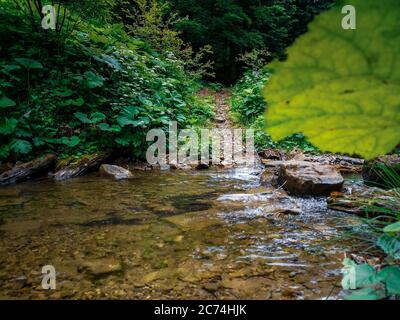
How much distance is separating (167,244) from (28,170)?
3227 mm

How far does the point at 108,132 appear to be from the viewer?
19.5 ft

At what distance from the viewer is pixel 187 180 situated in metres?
5.03

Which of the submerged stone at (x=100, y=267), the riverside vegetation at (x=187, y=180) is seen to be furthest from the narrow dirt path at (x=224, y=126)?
the submerged stone at (x=100, y=267)

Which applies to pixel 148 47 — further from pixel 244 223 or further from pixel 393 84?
pixel 393 84

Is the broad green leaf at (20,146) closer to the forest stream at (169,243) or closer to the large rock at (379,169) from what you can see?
the forest stream at (169,243)

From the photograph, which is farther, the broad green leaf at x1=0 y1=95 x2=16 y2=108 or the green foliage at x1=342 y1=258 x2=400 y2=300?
the broad green leaf at x1=0 y1=95 x2=16 y2=108

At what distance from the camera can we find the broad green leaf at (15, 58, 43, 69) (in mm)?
5867

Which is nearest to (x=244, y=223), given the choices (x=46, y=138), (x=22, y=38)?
(x=46, y=138)

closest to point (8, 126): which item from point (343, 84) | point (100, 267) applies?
point (100, 267)

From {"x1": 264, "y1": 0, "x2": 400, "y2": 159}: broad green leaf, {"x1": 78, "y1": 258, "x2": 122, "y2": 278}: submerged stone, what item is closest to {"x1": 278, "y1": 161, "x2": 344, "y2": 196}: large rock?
{"x1": 78, "y1": 258, "x2": 122, "y2": 278}: submerged stone

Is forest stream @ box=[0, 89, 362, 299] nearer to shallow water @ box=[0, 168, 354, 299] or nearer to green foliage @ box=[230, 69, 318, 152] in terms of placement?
shallow water @ box=[0, 168, 354, 299]

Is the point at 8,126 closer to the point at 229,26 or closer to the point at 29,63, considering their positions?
the point at 29,63

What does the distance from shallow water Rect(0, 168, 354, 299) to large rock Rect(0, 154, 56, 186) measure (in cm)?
36

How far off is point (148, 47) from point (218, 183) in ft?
21.9
